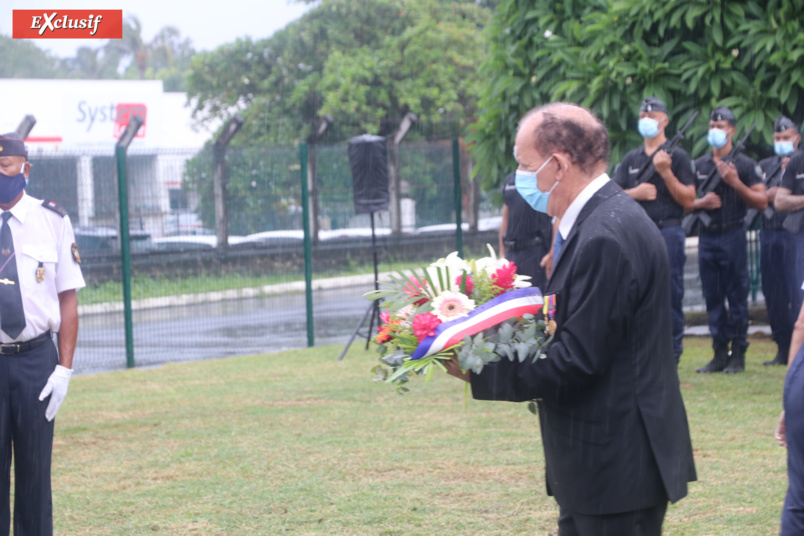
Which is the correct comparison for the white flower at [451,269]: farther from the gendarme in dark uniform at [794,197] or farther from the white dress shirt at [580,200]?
the gendarme in dark uniform at [794,197]

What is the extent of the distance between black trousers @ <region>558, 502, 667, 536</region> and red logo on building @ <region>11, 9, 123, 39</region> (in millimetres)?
8015

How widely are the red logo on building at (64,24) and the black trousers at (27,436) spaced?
575cm

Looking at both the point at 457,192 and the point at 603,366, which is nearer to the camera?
the point at 603,366

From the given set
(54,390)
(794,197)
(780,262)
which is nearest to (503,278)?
(54,390)

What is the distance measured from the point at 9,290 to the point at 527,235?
17.9ft

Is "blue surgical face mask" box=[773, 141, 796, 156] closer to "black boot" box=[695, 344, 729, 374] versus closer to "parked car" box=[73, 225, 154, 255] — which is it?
"black boot" box=[695, 344, 729, 374]

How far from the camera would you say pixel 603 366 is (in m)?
2.62

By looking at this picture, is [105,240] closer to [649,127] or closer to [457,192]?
[457,192]

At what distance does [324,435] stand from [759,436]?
315cm

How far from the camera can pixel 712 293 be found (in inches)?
334

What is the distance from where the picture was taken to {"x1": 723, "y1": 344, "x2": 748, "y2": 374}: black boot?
27.8 feet

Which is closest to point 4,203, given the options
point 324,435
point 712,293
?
point 324,435

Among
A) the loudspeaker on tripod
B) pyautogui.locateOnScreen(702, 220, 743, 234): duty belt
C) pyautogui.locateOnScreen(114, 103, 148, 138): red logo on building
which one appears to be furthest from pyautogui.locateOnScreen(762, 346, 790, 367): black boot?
pyautogui.locateOnScreen(114, 103, 148, 138): red logo on building

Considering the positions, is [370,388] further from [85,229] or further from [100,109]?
[100,109]
